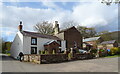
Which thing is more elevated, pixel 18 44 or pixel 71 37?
pixel 71 37

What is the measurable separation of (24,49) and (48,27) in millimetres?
21006

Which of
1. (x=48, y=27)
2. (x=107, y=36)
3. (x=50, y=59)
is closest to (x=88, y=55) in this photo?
(x=50, y=59)

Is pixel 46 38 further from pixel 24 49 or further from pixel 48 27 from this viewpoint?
pixel 48 27

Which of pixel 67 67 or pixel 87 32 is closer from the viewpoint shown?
pixel 67 67

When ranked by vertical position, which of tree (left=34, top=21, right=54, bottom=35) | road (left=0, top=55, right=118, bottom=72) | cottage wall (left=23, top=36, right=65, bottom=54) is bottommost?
road (left=0, top=55, right=118, bottom=72)

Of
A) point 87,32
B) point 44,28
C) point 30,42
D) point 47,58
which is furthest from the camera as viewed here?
point 87,32

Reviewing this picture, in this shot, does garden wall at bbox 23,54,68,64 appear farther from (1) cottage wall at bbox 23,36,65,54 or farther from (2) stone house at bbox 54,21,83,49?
(2) stone house at bbox 54,21,83,49

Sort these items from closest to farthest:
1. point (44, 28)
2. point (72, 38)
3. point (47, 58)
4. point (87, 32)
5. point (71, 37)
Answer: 1. point (47, 58)
2. point (71, 37)
3. point (72, 38)
4. point (44, 28)
5. point (87, 32)

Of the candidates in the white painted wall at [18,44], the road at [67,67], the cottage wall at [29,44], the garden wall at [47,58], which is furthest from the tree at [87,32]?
the road at [67,67]

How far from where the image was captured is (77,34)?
37.0 meters

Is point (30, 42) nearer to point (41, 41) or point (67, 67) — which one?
point (41, 41)

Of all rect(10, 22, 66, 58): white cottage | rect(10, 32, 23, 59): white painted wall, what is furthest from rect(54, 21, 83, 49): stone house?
rect(10, 32, 23, 59): white painted wall

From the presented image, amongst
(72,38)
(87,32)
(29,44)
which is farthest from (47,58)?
(87,32)

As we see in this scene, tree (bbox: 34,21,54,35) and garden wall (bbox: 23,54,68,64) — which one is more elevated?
tree (bbox: 34,21,54,35)
